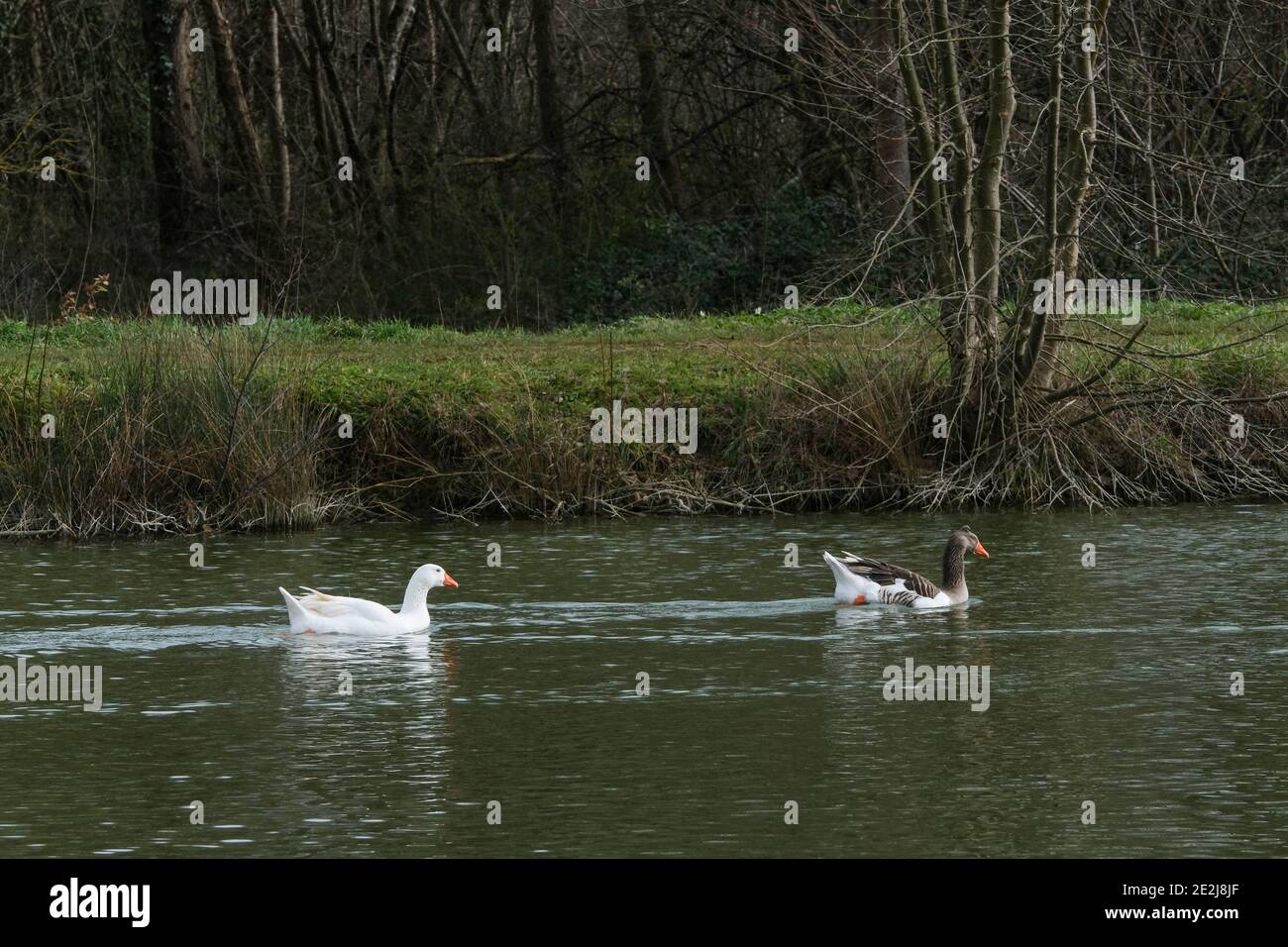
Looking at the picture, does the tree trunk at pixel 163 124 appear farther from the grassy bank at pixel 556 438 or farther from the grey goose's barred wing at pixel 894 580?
the grey goose's barred wing at pixel 894 580

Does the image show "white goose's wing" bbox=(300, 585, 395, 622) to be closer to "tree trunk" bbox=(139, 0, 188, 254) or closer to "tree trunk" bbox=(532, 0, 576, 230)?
"tree trunk" bbox=(532, 0, 576, 230)

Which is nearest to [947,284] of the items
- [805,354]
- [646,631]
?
[805,354]

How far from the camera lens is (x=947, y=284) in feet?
67.4

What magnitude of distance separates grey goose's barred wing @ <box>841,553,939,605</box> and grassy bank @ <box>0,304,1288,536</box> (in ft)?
16.0

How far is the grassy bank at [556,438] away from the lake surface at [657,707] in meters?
1.49

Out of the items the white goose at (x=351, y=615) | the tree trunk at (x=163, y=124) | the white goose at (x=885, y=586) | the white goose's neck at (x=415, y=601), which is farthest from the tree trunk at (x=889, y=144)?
the white goose at (x=351, y=615)

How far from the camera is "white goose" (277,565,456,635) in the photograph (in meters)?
13.7

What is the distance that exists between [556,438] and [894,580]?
18.5ft

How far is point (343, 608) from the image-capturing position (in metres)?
13.8

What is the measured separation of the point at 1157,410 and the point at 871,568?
6416 mm

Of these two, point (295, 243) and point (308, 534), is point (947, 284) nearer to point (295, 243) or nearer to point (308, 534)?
point (308, 534)

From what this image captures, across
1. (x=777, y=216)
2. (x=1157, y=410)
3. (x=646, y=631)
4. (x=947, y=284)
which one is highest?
(x=777, y=216)

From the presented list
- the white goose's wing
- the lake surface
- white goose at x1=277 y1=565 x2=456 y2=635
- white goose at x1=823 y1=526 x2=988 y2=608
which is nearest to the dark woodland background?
the lake surface

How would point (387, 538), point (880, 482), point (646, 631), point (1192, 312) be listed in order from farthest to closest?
point (1192, 312)
point (880, 482)
point (387, 538)
point (646, 631)
